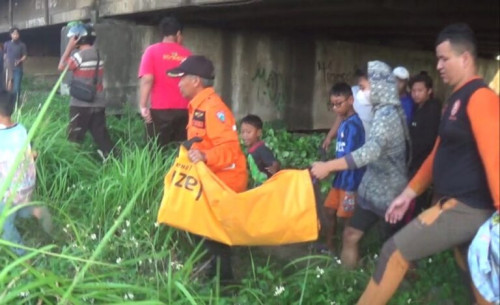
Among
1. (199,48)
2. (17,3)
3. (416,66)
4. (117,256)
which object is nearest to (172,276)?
(117,256)

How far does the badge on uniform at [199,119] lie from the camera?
4.32 meters

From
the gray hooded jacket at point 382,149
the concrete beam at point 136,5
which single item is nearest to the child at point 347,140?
the gray hooded jacket at point 382,149

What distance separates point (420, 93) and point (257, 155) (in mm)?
1773

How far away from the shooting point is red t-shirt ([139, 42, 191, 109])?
6551 mm

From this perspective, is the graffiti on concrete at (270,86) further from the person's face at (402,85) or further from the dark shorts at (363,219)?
the dark shorts at (363,219)

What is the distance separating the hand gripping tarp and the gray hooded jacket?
1.28ft

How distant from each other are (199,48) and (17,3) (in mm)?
8965

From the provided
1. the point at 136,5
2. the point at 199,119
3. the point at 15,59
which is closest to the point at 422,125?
the point at 199,119

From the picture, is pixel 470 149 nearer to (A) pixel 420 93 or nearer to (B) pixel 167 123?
(A) pixel 420 93

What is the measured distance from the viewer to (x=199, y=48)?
41.2 ft

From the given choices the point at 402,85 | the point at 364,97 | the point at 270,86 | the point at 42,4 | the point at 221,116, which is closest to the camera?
the point at 221,116

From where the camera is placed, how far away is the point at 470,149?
3273mm

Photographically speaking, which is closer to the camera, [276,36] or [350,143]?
[350,143]

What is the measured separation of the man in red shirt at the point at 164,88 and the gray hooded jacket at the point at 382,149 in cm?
259
